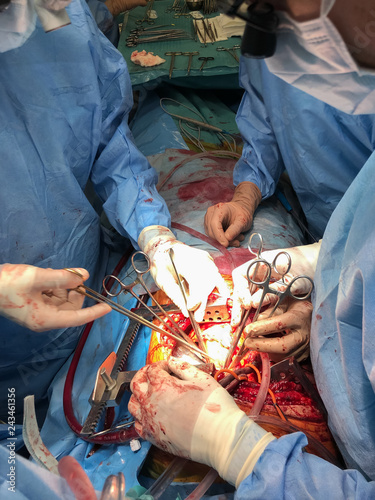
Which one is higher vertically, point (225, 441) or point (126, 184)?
point (126, 184)

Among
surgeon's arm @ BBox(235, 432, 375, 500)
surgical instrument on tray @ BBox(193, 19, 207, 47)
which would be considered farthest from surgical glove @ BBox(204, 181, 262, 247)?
surgical instrument on tray @ BBox(193, 19, 207, 47)

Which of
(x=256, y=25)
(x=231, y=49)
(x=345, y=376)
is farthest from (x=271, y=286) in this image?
(x=231, y=49)

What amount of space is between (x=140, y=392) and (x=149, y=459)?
11.2 inches

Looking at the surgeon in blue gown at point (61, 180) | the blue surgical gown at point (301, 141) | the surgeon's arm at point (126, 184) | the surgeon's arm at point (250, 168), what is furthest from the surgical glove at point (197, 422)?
the blue surgical gown at point (301, 141)

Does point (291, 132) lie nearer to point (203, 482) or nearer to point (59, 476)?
point (203, 482)

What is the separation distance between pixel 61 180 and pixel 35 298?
24.6 inches

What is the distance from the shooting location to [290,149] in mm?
2301

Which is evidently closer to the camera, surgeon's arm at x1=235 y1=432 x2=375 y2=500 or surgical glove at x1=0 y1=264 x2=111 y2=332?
surgeon's arm at x1=235 y1=432 x2=375 y2=500

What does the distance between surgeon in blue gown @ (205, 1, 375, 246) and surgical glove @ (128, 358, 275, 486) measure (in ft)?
3.01

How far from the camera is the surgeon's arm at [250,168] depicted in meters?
2.31

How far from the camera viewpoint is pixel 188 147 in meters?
3.20

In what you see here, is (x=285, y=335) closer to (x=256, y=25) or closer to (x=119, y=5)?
(x=256, y=25)

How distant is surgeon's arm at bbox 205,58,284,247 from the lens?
2.31m

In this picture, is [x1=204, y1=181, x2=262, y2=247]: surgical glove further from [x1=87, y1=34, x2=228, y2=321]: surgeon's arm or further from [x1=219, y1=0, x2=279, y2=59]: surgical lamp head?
[x1=219, y1=0, x2=279, y2=59]: surgical lamp head
